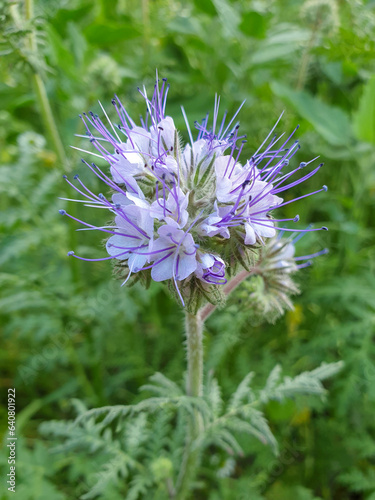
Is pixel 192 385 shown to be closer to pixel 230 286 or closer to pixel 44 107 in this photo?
pixel 230 286

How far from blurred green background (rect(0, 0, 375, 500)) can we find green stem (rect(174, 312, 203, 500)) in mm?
419

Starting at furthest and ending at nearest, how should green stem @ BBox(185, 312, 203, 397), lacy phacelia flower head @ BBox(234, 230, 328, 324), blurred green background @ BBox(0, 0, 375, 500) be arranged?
1. blurred green background @ BBox(0, 0, 375, 500)
2. lacy phacelia flower head @ BBox(234, 230, 328, 324)
3. green stem @ BBox(185, 312, 203, 397)

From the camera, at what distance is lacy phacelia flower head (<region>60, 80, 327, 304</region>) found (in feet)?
4.69

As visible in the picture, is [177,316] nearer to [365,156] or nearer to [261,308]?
[261,308]

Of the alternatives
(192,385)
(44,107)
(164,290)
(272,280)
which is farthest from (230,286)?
(44,107)

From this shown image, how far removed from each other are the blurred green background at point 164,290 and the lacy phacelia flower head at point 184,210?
100 cm

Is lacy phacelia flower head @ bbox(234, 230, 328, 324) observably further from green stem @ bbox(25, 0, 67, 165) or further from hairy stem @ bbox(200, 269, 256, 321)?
green stem @ bbox(25, 0, 67, 165)

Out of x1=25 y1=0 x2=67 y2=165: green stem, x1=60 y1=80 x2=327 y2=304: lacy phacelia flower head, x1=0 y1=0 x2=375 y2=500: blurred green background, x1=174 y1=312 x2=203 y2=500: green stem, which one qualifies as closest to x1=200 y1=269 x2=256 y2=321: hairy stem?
x1=174 y1=312 x2=203 y2=500: green stem

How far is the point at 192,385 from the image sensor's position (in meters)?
1.95

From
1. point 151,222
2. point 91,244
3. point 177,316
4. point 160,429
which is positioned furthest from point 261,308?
point 91,244

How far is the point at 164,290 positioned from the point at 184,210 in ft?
4.62

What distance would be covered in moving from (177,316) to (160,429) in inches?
43.5

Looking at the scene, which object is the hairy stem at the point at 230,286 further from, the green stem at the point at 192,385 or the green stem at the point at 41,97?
the green stem at the point at 41,97

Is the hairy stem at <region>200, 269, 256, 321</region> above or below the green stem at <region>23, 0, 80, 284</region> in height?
below
